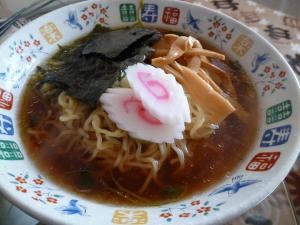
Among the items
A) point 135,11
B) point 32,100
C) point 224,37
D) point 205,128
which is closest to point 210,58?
point 224,37

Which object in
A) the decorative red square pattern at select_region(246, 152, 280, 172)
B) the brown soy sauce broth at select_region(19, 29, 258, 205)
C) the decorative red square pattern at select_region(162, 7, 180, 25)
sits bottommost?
the brown soy sauce broth at select_region(19, 29, 258, 205)

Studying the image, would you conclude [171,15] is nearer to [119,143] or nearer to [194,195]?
[119,143]

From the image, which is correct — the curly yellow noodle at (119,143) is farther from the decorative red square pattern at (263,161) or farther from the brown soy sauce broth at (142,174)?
the decorative red square pattern at (263,161)

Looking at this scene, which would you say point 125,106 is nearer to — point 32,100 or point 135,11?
point 32,100

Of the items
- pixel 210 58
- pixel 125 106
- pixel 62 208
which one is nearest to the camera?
pixel 62 208

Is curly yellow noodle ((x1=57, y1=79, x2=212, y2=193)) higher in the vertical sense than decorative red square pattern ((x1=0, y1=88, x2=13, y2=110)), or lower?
lower

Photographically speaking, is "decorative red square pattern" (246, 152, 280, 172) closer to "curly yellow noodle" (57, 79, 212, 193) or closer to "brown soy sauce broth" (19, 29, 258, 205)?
"brown soy sauce broth" (19, 29, 258, 205)

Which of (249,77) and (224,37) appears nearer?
(249,77)

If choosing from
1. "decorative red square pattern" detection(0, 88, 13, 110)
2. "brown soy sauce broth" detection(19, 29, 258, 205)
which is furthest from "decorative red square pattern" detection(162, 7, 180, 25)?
"decorative red square pattern" detection(0, 88, 13, 110)
